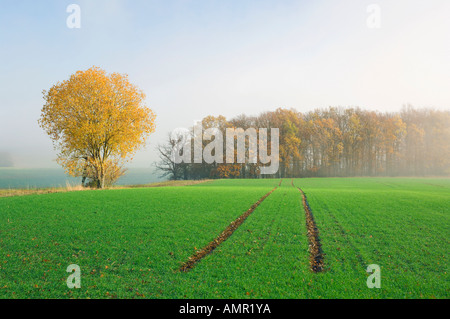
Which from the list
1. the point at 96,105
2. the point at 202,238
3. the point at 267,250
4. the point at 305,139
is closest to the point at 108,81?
the point at 96,105

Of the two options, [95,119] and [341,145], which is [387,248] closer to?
[95,119]

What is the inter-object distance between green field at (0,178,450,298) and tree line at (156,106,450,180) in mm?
48189

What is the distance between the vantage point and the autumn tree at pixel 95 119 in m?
28.0

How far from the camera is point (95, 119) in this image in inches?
1137

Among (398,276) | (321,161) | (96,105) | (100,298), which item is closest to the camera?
(100,298)

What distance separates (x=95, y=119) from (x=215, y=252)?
25.5 meters

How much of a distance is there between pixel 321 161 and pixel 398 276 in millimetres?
63166

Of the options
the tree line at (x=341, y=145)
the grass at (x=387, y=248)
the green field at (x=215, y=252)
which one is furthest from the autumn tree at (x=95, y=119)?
the tree line at (x=341, y=145)

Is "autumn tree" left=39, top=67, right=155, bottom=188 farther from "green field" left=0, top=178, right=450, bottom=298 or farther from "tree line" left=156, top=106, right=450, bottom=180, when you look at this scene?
"tree line" left=156, top=106, right=450, bottom=180

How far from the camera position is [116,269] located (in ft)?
25.3

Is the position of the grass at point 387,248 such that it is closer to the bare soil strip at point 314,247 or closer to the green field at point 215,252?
the green field at point 215,252
